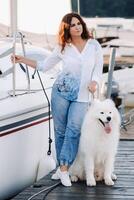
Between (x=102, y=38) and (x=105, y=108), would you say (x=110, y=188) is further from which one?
(x=102, y=38)

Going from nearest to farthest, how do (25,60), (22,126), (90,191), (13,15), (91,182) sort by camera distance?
(90,191), (91,182), (25,60), (22,126), (13,15)

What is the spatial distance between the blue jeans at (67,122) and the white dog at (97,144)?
0.08 metres

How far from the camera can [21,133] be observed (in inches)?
269

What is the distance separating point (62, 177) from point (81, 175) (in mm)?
212

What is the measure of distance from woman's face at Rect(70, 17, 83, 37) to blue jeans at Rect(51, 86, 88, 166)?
0.56m

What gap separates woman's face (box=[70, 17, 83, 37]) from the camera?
6.38m

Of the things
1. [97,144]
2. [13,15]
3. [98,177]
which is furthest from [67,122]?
[13,15]

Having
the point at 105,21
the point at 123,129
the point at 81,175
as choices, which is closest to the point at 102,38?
the point at 105,21

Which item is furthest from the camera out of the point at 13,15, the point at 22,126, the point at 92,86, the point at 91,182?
the point at 13,15

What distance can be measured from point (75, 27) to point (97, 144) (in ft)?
3.71

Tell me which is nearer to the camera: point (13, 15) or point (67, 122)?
point (67, 122)

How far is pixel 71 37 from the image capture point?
21.1 ft

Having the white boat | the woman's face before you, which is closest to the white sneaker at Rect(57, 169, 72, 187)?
the white boat

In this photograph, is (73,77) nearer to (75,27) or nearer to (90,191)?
(75,27)
